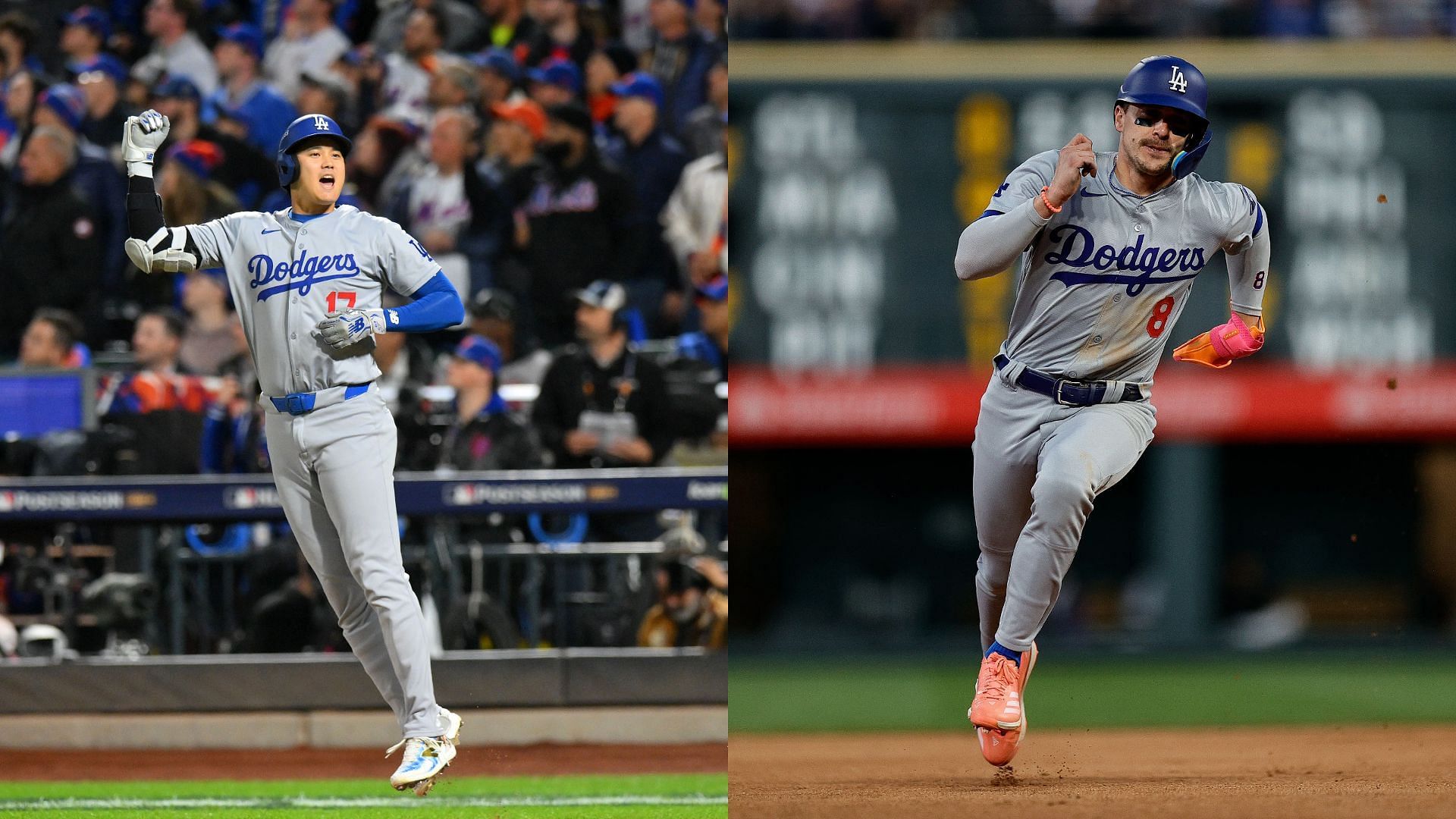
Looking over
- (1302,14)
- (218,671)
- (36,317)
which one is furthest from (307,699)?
(1302,14)

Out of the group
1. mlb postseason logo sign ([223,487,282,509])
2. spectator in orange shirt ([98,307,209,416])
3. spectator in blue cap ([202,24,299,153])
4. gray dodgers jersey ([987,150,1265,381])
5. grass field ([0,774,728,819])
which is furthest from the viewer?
spectator in blue cap ([202,24,299,153])

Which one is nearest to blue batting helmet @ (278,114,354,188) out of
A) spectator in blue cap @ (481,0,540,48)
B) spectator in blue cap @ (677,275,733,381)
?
spectator in blue cap @ (677,275,733,381)

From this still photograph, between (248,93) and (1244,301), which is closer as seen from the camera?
(1244,301)

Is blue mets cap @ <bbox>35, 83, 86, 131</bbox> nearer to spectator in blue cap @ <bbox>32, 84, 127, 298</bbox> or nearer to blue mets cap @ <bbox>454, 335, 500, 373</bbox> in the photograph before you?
spectator in blue cap @ <bbox>32, 84, 127, 298</bbox>

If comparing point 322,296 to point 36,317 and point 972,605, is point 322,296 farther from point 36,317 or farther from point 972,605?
point 972,605

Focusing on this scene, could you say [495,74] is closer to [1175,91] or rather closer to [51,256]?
[51,256]

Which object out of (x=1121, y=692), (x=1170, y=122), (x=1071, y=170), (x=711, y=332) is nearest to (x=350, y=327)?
(x=1071, y=170)
